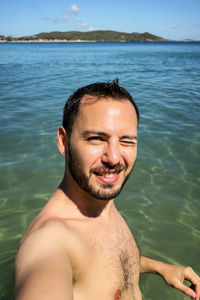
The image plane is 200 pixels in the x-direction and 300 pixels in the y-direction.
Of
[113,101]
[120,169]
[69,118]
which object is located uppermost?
[113,101]

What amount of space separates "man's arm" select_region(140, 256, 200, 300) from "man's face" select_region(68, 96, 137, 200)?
96cm

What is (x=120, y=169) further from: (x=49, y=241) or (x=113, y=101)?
(x=49, y=241)

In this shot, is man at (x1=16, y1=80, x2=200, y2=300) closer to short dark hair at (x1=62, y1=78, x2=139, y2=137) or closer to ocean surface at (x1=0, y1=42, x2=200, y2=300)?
short dark hair at (x1=62, y1=78, x2=139, y2=137)

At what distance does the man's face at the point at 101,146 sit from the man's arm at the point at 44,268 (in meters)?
0.41

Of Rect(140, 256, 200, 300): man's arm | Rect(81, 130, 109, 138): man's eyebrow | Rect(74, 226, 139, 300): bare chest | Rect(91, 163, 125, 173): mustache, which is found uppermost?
Rect(81, 130, 109, 138): man's eyebrow

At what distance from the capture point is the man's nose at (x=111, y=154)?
5.65ft

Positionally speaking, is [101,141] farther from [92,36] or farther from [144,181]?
[92,36]

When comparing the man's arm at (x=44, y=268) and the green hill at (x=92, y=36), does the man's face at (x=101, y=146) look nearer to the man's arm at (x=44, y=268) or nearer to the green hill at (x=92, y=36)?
the man's arm at (x=44, y=268)

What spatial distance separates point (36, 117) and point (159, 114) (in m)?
3.86

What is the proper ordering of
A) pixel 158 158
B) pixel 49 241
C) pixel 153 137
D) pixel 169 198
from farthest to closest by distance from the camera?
pixel 153 137, pixel 158 158, pixel 169 198, pixel 49 241

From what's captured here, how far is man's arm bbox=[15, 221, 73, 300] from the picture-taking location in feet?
3.73

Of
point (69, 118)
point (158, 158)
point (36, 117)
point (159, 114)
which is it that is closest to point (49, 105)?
point (36, 117)

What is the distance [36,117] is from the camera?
7.88m

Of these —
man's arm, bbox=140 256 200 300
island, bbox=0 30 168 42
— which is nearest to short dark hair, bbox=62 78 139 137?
man's arm, bbox=140 256 200 300
